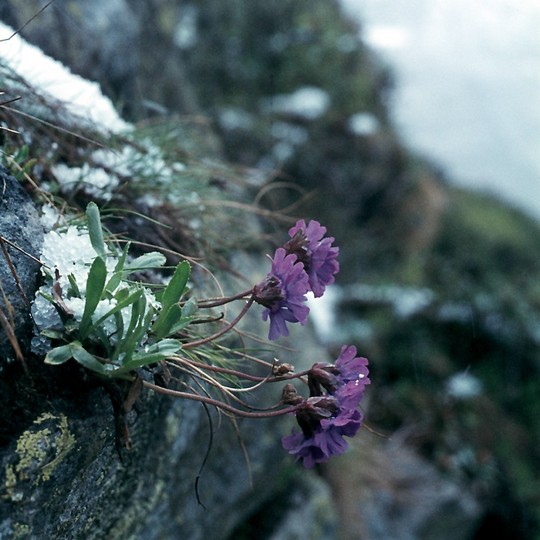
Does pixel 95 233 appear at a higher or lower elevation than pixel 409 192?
higher

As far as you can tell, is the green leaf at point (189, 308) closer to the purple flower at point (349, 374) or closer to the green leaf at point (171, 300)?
the green leaf at point (171, 300)

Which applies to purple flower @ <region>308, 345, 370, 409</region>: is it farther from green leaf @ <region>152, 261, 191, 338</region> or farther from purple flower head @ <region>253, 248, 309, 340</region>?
green leaf @ <region>152, 261, 191, 338</region>

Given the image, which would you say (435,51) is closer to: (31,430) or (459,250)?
(459,250)

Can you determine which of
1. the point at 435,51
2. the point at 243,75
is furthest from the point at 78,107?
the point at 435,51

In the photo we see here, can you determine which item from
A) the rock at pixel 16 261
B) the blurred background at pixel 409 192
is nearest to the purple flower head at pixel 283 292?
the rock at pixel 16 261

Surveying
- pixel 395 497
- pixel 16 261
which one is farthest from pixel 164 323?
pixel 395 497

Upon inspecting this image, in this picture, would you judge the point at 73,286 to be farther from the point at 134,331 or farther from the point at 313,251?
the point at 313,251

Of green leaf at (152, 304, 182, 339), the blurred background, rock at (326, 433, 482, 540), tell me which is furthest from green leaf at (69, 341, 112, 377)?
rock at (326, 433, 482, 540)
